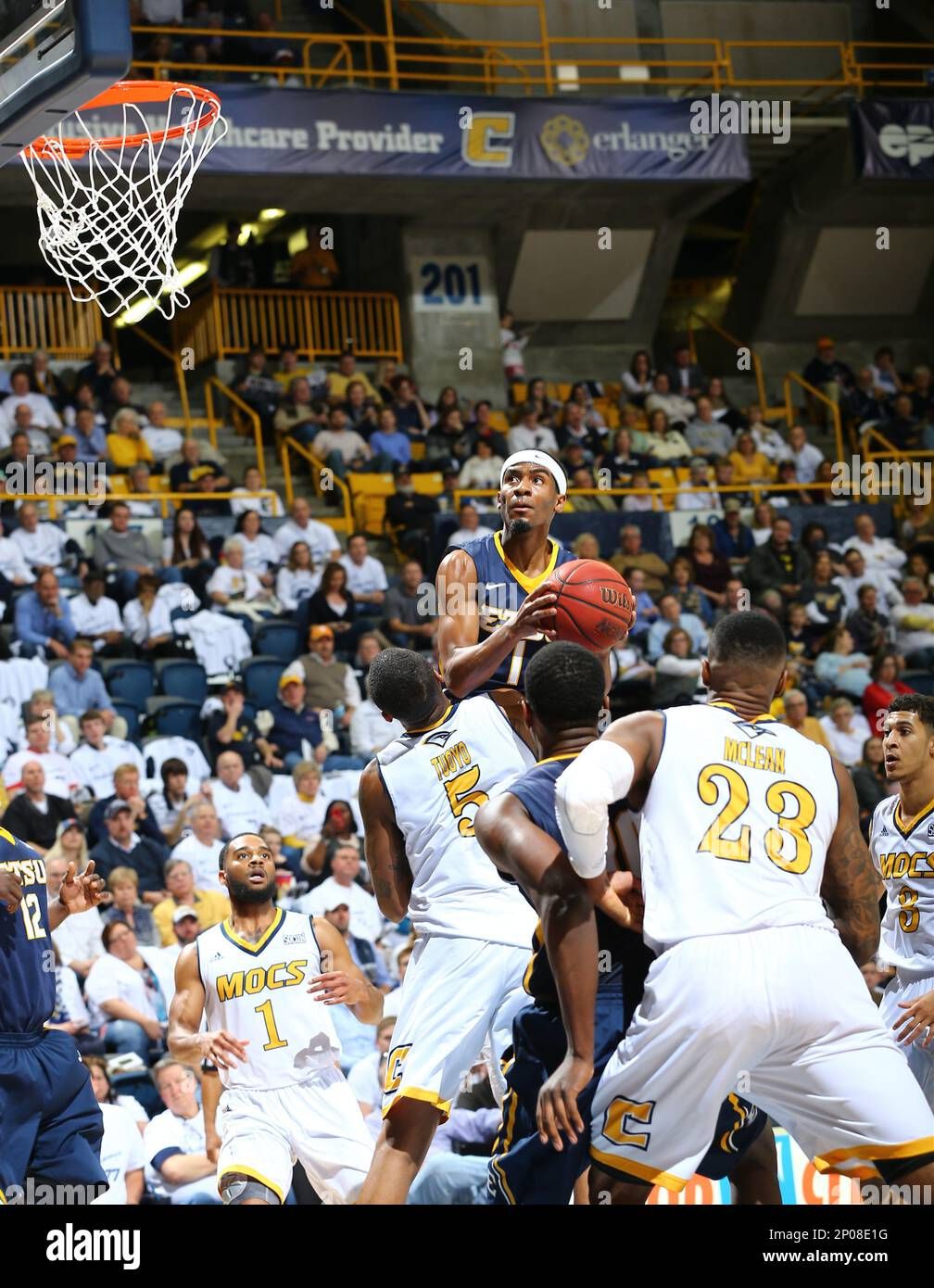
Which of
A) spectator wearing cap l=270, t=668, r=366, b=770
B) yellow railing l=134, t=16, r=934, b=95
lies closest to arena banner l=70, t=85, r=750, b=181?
yellow railing l=134, t=16, r=934, b=95

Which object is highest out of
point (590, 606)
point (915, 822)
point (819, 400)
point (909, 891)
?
point (819, 400)

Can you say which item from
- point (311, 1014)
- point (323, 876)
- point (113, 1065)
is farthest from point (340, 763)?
point (311, 1014)

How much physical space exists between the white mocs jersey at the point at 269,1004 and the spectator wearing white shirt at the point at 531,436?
9.92 m

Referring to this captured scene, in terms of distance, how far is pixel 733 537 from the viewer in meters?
15.1

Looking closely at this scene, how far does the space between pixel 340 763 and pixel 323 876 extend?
1489mm

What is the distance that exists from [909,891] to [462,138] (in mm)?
11849

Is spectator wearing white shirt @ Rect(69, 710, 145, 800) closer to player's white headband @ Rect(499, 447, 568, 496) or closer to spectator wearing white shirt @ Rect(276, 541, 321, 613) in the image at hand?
spectator wearing white shirt @ Rect(276, 541, 321, 613)

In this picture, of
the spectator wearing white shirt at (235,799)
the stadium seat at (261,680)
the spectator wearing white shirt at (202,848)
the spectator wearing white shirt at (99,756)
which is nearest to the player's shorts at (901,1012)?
the spectator wearing white shirt at (202,848)

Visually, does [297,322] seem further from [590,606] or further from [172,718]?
[590,606]

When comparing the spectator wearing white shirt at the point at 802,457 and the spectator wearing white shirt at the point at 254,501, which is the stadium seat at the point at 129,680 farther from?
the spectator wearing white shirt at the point at 802,457

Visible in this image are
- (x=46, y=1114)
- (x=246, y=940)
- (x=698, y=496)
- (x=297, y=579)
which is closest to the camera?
(x=46, y=1114)

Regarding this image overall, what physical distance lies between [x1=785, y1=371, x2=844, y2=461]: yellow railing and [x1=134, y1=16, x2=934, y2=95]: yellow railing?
10.2ft

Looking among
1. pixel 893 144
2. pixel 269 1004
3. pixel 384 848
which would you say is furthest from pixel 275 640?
pixel 893 144
